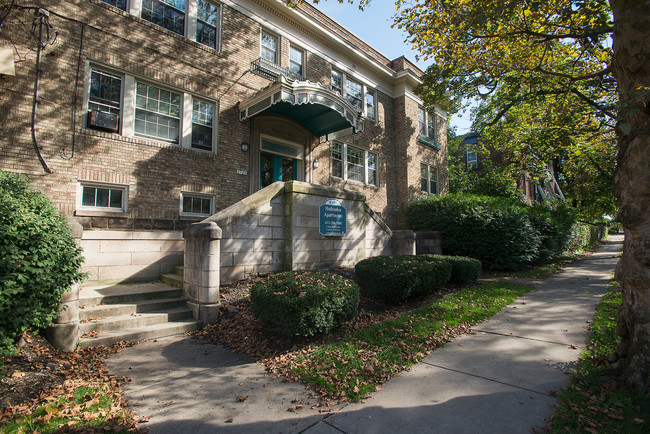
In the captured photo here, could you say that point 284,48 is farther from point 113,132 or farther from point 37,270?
point 37,270

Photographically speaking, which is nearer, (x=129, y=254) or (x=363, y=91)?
(x=129, y=254)

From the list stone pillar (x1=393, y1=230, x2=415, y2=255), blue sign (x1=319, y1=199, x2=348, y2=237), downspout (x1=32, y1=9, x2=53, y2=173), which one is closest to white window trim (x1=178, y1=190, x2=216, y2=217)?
downspout (x1=32, y1=9, x2=53, y2=173)

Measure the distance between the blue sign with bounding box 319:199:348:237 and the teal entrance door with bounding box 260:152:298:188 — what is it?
3.45m

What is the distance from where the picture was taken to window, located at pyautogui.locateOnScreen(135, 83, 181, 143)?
890cm

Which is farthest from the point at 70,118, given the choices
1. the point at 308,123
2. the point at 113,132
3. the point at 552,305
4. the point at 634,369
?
the point at 552,305

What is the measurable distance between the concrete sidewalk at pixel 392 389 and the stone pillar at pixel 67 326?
25.2 inches

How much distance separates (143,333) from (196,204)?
5.14m

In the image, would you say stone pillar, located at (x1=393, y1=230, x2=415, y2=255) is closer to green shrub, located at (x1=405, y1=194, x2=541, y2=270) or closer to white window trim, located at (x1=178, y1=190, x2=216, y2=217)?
green shrub, located at (x1=405, y1=194, x2=541, y2=270)

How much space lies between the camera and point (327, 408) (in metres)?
3.10

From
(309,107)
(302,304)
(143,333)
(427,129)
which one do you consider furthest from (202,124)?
(427,129)

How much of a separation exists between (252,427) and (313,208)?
5.96 m

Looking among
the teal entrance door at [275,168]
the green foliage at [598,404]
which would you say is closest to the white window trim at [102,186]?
the teal entrance door at [275,168]

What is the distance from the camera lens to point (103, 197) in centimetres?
803

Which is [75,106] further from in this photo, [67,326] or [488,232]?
[488,232]
